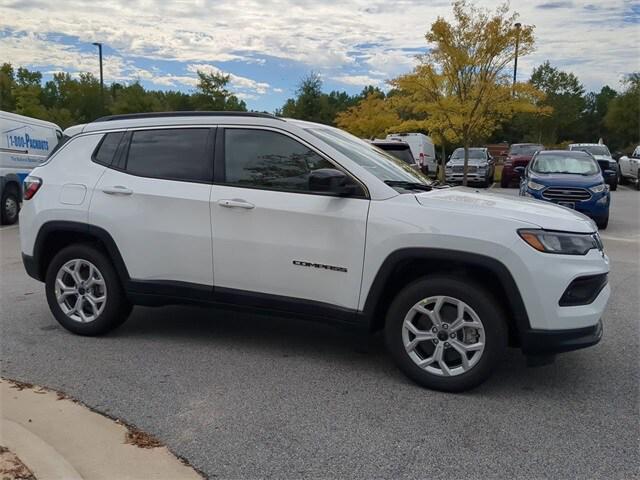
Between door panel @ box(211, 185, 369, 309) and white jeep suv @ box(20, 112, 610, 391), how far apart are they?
1 centimetres

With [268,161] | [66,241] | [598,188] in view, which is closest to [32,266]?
[66,241]

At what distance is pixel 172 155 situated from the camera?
4680mm

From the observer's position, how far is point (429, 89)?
63.1 feet

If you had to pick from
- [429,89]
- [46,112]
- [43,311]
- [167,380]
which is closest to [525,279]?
[167,380]

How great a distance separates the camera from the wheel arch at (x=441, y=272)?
365 centimetres

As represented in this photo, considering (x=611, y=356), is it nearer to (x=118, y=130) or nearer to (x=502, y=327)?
(x=502, y=327)

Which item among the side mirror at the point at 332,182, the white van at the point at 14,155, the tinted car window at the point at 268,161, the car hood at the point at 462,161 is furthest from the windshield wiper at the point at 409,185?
the car hood at the point at 462,161

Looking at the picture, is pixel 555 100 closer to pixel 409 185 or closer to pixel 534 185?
pixel 534 185

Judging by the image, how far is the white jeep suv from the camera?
145 inches

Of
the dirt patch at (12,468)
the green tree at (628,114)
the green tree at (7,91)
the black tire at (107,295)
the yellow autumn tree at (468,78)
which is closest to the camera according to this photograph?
the dirt patch at (12,468)

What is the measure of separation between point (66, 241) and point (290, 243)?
7.28 feet

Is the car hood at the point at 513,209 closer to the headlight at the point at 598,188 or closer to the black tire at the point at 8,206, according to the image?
the headlight at the point at 598,188

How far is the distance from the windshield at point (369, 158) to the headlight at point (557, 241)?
110cm

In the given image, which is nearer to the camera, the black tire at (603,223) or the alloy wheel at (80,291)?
the alloy wheel at (80,291)
